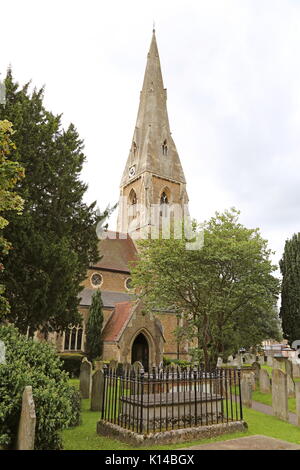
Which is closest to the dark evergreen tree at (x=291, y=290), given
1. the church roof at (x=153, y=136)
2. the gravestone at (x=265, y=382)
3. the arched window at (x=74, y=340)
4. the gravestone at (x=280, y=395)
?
the gravestone at (x=265, y=382)

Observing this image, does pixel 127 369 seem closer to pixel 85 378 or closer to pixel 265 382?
pixel 85 378

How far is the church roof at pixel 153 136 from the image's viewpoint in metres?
40.0

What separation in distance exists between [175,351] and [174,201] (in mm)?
17976

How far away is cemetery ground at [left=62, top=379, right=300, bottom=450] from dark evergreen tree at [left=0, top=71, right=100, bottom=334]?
341 cm

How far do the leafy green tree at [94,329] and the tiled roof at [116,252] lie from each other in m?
5.37

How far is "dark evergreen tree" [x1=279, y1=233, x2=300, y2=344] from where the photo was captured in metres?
26.8

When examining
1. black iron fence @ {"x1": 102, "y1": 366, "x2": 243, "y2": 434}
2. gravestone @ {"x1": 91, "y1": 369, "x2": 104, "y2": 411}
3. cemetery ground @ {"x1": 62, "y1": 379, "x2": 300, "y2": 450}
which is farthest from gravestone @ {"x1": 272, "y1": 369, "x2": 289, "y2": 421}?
gravestone @ {"x1": 91, "y1": 369, "x2": 104, "y2": 411}

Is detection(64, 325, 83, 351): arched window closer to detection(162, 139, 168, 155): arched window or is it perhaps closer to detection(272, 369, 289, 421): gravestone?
detection(272, 369, 289, 421): gravestone

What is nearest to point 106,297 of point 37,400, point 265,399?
point 265,399

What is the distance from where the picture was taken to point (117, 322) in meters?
24.6

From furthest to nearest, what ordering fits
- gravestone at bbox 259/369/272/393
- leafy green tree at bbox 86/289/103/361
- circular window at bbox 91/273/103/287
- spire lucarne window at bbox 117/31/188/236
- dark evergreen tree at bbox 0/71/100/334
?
1. spire lucarne window at bbox 117/31/188/236
2. circular window at bbox 91/273/103/287
3. leafy green tree at bbox 86/289/103/361
4. gravestone at bbox 259/369/272/393
5. dark evergreen tree at bbox 0/71/100/334

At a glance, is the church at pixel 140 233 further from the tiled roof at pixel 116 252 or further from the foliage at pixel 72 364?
the foliage at pixel 72 364

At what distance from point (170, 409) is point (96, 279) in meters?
22.8

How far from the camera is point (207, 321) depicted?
1786 centimetres
